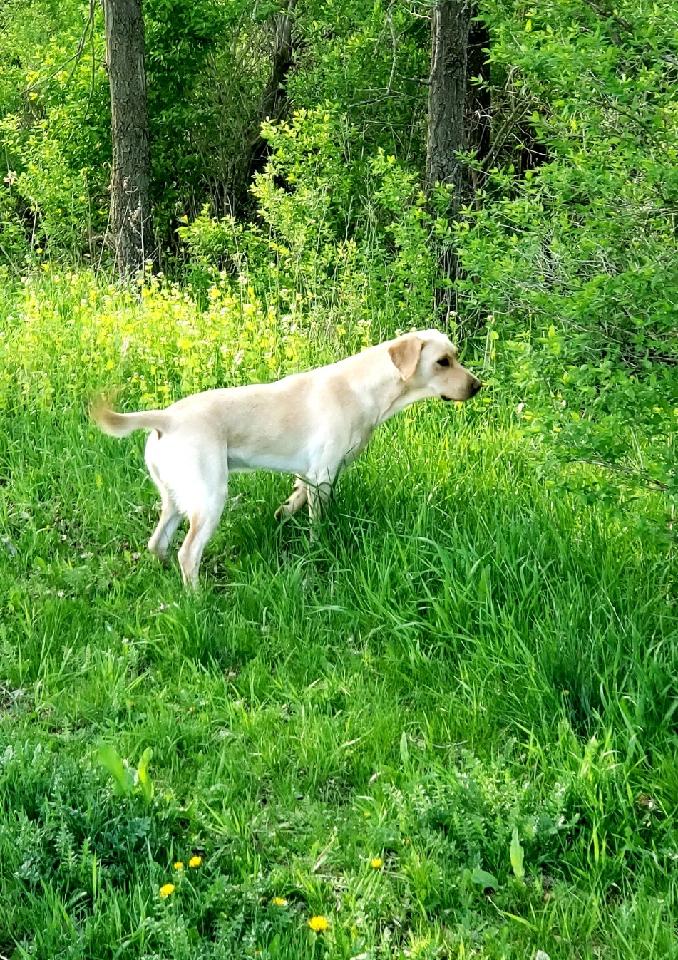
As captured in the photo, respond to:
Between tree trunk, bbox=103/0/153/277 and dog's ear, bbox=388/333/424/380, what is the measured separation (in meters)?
5.37

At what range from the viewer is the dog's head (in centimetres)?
518

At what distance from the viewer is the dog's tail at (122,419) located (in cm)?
453

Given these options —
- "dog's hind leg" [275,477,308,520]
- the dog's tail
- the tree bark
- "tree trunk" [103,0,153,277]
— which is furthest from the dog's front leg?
"tree trunk" [103,0,153,277]

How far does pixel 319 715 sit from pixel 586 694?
3.29 ft

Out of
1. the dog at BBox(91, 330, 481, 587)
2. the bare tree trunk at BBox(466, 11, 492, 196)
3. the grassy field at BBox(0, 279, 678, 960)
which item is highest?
the bare tree trunk at BBox(466, 11, 492, 196)

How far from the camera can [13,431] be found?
20.1 feet

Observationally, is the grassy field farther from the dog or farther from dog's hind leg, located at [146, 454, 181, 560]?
the dog

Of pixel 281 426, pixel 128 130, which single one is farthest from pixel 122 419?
pixel 128 130

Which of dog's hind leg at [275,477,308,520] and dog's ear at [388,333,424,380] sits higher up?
dog's ear at [388,333,424,380]

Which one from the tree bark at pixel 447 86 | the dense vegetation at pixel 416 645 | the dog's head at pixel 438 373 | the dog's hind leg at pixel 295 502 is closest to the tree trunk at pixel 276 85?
the tree bark at pixel 447 86

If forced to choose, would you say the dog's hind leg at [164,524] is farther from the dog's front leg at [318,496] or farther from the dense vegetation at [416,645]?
the dog's front leg at [318,496]

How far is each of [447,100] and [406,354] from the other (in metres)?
4.09

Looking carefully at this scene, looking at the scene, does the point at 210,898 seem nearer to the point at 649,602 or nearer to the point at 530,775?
the point at 530,775

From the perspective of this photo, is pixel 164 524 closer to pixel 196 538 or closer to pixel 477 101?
pixel 196 538
